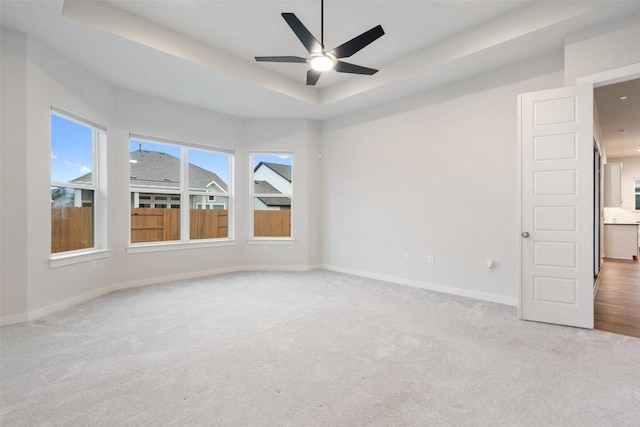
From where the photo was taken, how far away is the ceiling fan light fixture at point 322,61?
9.15ft

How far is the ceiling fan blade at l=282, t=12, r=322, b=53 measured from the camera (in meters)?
2.44

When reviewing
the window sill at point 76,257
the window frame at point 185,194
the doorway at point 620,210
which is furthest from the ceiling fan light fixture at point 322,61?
the window sill at point 76,257

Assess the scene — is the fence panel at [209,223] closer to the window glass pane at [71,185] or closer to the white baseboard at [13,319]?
the window glass pane at [71,185]

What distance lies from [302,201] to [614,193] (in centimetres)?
669

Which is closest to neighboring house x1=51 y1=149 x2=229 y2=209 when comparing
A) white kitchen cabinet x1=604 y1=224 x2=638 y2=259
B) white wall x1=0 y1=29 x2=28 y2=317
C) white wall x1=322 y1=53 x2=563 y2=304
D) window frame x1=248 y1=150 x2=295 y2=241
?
window frame x1=248 y1=150 x2=295 y2=241

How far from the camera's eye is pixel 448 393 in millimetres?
1976

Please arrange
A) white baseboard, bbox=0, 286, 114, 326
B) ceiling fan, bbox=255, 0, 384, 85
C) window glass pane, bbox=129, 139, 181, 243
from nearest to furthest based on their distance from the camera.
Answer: ceiling fan, bbox=255, 0, 384, 85
white baseboard, bbox=0, 286, 114, 326
window glass pane, bbox=129, 139, 181, 243

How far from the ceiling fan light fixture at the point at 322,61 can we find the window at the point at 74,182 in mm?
3116

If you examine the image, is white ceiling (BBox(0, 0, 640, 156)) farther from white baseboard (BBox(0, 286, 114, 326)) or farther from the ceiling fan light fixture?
white baseboard (BBox(0, 286, 114, 326))

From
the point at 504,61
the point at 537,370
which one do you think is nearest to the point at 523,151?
the point at 504,61

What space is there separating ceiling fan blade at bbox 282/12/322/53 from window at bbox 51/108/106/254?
3.06 m

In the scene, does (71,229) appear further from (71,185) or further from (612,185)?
(612,185)

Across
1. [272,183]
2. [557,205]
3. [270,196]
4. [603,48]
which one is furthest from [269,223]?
[603,48]

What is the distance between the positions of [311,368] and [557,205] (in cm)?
288
